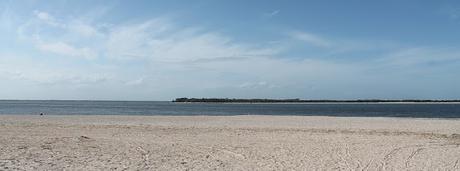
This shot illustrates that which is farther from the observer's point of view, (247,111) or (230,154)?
(247,111)

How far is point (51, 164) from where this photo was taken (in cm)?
947

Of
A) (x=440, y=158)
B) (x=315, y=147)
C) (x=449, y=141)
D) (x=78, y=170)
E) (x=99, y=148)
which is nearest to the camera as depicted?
(x=78, y=170)

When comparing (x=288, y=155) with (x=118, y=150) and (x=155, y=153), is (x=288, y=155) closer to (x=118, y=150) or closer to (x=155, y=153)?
(x=155, y=153)

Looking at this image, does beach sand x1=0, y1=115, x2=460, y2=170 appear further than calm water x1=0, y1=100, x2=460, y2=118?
No

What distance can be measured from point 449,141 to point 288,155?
7.20 metres

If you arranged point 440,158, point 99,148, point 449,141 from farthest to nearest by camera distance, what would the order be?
point 449,141 < point 99,148 < point 440,158

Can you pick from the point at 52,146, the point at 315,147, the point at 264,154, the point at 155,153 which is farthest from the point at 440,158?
the point at 52,146

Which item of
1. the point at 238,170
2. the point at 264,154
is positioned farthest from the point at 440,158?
the point at 238,170

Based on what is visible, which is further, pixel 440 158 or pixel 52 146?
pixel 52 146

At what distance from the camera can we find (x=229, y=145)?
1373cm

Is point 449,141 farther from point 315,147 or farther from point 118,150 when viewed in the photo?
point 118,150

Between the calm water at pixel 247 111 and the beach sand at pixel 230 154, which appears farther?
the calm water at pixel 247 111

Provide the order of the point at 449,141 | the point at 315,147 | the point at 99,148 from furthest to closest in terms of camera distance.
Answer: the point at 449,141 < the point at 315,147 < the point at 99,148

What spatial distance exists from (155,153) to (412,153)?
6666 millimetres
